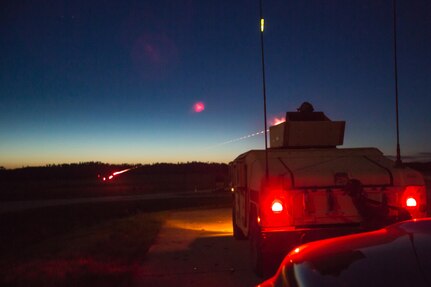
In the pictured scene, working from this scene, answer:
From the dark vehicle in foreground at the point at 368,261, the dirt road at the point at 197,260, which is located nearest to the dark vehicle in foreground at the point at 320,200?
the dirt road at the point at 197,260

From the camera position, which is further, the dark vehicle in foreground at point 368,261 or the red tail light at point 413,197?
the red tail light at point 413,197

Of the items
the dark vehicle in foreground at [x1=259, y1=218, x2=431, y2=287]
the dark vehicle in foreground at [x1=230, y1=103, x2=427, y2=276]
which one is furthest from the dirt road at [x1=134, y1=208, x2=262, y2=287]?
the dark vehicle in foreground at [x1=259, y1=218, x2=431, y2=287]

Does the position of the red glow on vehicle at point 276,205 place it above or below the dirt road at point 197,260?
above

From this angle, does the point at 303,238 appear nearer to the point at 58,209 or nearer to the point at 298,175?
the point at 298,175

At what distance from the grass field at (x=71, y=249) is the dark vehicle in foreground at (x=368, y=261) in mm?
5674

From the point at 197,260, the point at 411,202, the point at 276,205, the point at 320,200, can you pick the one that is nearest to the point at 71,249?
the point at 197,260

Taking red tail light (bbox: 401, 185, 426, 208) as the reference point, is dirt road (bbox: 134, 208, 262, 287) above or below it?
below

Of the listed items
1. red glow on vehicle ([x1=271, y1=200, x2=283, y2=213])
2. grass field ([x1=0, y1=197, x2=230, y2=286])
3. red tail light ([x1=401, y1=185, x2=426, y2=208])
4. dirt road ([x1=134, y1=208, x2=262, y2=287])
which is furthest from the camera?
grass field ([x1=0, y1=197, x2=230, y2=286])

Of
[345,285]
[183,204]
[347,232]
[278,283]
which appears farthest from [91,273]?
[183,204]

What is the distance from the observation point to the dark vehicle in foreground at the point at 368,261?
2518 millimetres

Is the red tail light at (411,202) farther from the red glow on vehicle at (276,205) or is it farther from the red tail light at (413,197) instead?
the red glow on vehicle at (276,205)

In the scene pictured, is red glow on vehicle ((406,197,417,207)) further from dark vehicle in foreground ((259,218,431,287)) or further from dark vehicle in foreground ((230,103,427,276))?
dark vehicle in foreground ((259,218,431,287))

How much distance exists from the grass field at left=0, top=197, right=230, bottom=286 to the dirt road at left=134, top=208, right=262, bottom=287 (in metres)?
0.36

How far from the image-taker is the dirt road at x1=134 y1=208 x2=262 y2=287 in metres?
8.49
